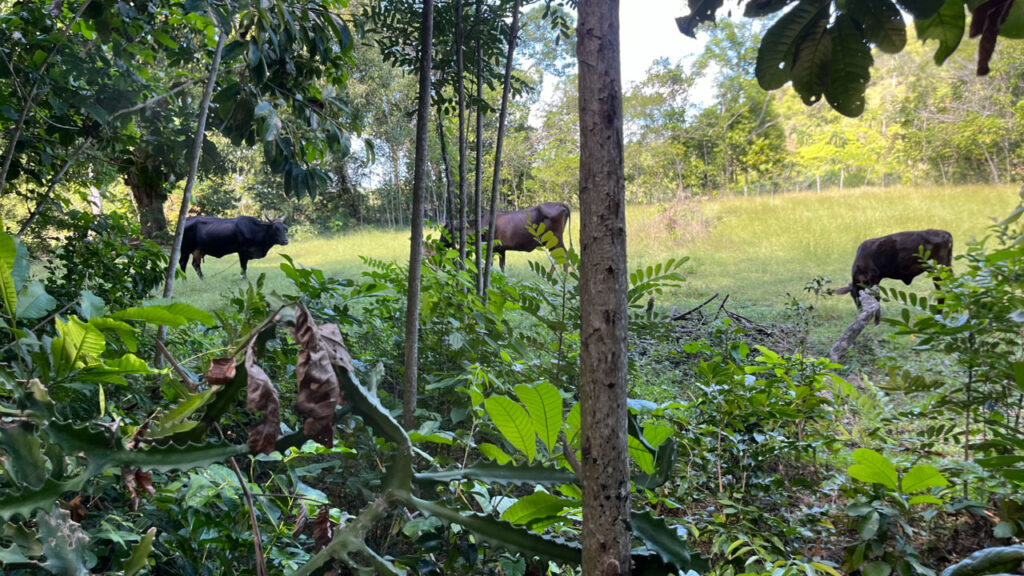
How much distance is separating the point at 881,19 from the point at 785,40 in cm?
7

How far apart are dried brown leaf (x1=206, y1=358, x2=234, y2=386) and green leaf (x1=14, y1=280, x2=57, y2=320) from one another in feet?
0.85

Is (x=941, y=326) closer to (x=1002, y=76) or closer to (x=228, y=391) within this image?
(x=228, y=391)

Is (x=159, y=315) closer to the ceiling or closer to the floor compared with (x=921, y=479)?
closer to the ceiling

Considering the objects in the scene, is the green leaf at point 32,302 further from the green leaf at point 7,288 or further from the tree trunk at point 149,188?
the tree trunk at point 149,188

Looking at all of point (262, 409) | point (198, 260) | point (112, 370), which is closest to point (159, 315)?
point (112, 370)

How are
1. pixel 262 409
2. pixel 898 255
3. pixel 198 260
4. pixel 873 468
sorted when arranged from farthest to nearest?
pixel 198 260, pixel 898 255, pixel 873 468, pixel 262 409

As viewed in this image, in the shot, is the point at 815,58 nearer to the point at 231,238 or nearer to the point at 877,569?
the point at 877,569

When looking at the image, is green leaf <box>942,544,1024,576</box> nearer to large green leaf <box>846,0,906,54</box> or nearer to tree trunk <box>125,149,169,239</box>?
large green leaf <box>846,0,906,54</box>

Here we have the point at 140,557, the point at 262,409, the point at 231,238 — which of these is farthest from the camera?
the point at 231,238

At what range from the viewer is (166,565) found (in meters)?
0.79

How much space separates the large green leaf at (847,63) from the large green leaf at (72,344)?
0.71 metres

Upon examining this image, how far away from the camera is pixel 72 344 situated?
1.53ft

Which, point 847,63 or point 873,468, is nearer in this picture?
point 847,63

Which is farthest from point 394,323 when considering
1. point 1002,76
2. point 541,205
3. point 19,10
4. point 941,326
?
point 1002,76
